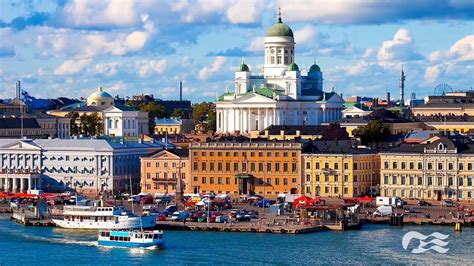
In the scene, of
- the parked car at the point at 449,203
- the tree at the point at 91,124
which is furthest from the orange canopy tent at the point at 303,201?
the tree at the point at 91,124

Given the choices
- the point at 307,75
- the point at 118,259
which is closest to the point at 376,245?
the point at 118,259

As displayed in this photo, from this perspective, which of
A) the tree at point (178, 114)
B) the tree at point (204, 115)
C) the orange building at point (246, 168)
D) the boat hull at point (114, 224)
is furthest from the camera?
the tree at point (178, 114)

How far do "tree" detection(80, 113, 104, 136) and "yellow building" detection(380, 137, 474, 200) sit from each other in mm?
45118

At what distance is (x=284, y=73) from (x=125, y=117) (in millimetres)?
12940

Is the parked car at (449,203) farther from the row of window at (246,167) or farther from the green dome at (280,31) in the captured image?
the green dome at (280,31)

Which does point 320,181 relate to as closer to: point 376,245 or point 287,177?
point 287,177

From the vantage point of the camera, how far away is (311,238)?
187 ft

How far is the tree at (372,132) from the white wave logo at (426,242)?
2999cm

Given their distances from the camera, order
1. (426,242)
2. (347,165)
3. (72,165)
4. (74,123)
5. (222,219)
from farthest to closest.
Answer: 1. (74,123)
2. (72,165)
3. (347,165)
4. (222,219)
5. (426,242)

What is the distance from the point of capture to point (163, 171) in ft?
249

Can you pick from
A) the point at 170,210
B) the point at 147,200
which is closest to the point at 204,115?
the point at 147,200

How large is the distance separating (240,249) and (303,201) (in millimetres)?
12438

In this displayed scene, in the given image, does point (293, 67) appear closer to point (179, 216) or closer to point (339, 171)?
point (339, 171)

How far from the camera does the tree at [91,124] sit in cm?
11294
